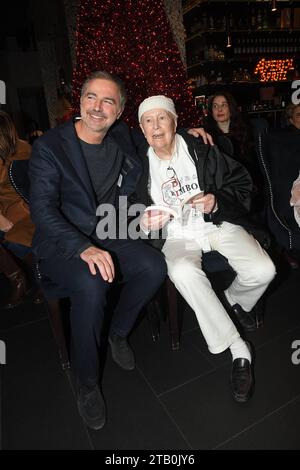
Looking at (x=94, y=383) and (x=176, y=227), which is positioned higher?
(x=176, y=227)

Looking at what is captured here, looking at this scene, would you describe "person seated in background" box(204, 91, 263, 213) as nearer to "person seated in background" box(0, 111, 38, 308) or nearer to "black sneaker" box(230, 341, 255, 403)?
"person seated in background" box(0, 111, 38, 308)

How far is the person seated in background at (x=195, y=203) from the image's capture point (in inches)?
65.0

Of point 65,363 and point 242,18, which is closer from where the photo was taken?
point 65,363

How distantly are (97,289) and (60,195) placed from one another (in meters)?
0.58

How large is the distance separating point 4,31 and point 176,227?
9.38 meters

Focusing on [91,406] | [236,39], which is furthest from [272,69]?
[91,406]

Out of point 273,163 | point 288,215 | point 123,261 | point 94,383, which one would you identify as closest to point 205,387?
point 94,383

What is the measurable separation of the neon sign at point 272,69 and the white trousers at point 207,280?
5442mm

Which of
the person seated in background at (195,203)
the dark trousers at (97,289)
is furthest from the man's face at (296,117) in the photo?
the dark trousers at (97,289)

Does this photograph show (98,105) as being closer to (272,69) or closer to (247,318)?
(247,318)

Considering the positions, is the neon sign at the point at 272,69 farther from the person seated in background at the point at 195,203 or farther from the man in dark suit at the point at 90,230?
the man in dark suit at the point at 90,230
